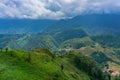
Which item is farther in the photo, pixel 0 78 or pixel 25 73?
pixel 25 73

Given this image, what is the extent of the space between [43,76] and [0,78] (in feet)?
106

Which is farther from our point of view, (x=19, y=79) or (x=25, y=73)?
(x=25, y=73)

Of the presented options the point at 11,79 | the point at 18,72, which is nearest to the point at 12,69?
the point at 18,72

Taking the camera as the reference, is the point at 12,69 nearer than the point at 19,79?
No

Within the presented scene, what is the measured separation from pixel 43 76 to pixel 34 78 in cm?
1230

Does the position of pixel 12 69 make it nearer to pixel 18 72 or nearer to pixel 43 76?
pixel 18 72

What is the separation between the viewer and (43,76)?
19988 centimetres

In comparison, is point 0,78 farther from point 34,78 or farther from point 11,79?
point 34,78

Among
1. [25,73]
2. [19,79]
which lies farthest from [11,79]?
[25,73]

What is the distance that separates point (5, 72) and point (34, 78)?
1964 centimetres

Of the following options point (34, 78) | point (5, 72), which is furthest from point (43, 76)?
point (5, 72)

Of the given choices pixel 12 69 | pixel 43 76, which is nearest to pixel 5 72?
pixel 12 69

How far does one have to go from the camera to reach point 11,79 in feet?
591

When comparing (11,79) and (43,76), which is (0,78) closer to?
(11,79)
